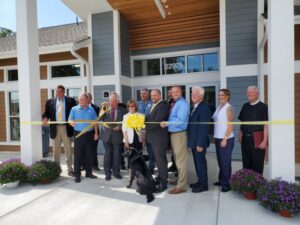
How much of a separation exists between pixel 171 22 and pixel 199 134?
3.93 meters

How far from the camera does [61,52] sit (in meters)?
7.31

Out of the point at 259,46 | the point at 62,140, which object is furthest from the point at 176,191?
the point at 259,46

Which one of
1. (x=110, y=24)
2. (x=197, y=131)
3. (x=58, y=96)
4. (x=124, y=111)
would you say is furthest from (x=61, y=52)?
(x=197, y=131)

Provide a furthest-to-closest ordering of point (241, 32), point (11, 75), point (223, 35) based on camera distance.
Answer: point (11, 75)
point (223, 35)
point (241, 32)

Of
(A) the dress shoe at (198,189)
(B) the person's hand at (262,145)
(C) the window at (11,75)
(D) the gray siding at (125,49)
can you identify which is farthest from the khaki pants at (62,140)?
(C) the window at (11,75)

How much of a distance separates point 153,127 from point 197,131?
643 millimetres

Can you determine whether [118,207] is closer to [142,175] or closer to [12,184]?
[142,175]

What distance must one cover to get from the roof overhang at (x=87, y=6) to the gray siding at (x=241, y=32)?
2963mm

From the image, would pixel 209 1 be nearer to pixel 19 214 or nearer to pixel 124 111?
pixel 124 111

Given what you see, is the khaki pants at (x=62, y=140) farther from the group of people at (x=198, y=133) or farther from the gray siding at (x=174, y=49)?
the gray siding at (x=174, y=49)

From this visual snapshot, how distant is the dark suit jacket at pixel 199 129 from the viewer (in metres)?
3.45

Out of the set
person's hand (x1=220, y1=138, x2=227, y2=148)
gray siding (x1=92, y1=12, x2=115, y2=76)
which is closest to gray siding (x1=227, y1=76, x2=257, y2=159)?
person's hand (x1=220, y1=138, x2=227, y2=148)

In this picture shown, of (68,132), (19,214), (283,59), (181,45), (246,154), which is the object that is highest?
(181,45)

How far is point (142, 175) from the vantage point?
3555mm
